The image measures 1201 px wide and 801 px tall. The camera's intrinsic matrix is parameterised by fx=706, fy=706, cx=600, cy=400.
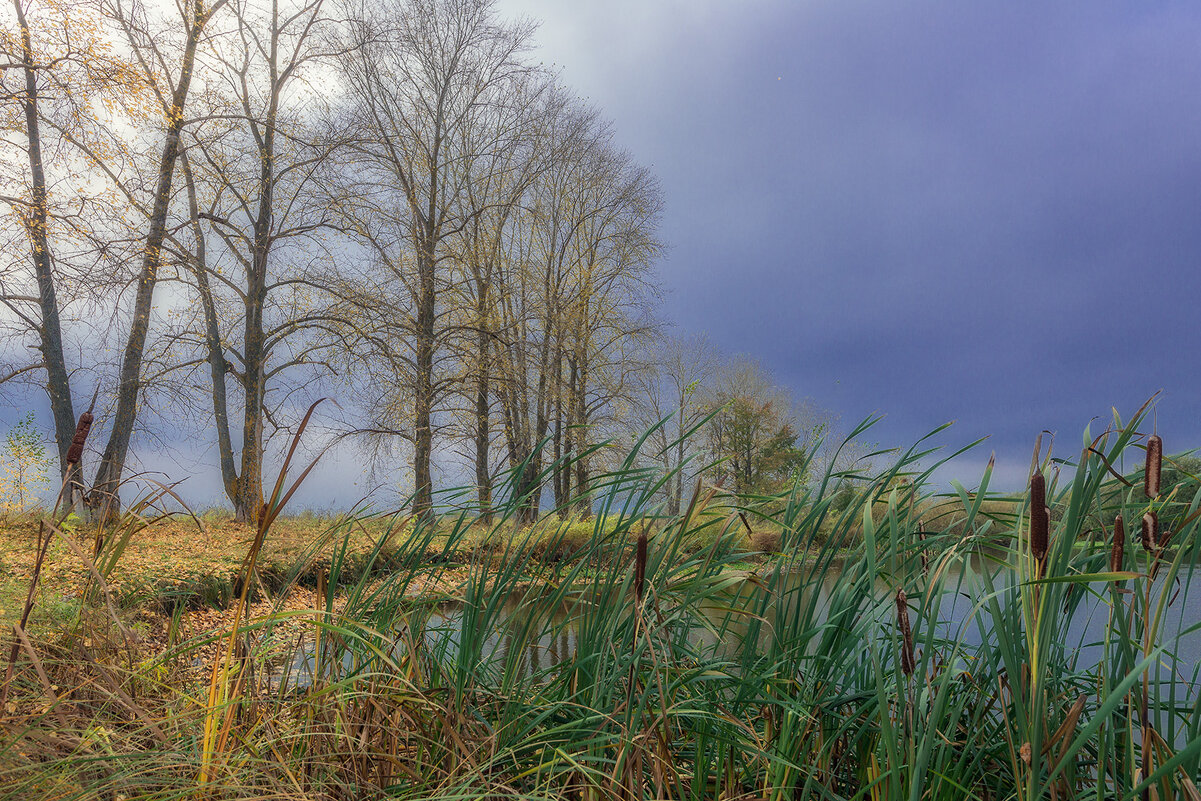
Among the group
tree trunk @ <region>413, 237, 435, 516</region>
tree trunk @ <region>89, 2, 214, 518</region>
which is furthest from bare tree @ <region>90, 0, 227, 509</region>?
tree trunk @ <region>413, 237, 435, 516</region>

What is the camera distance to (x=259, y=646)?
171cm

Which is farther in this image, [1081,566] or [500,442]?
[500,442]

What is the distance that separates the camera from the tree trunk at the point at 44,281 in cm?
845

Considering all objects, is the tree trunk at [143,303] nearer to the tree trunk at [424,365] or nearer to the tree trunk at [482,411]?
the tree trunk at [424,365]

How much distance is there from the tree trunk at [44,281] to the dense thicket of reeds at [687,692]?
29.3ft

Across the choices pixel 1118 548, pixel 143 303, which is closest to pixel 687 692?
pixel 1118 548

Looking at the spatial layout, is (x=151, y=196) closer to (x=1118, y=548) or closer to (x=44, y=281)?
(x=44, y=281)

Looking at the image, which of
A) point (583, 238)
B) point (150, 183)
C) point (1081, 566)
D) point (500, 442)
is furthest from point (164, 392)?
point (1081, 566)

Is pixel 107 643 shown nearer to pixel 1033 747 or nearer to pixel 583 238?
pixel 1033 747

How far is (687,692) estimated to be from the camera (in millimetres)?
1672

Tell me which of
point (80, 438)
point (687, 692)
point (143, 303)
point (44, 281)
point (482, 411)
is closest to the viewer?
point (80, 438)

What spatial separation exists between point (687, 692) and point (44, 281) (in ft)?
34.4

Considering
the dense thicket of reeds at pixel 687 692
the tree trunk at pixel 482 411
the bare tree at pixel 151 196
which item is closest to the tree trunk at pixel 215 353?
the bare tree at pixel 151 196

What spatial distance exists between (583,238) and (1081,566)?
15602 mm
